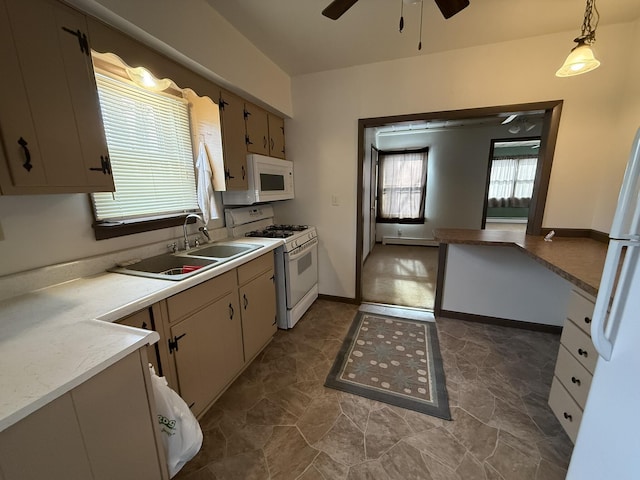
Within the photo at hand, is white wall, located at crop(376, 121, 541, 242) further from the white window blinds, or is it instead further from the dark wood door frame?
the white window blinds

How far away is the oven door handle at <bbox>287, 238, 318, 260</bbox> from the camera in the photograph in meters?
2.45

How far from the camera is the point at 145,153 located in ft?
5.95

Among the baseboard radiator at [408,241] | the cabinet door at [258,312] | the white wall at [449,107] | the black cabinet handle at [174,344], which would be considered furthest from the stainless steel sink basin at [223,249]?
the baseboard radiator at [408,241]

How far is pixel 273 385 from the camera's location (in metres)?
1.87

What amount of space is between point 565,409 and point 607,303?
1109 mm

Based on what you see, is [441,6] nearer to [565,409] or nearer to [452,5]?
[452,5]

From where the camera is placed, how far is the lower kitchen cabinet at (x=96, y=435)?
0.63 meters

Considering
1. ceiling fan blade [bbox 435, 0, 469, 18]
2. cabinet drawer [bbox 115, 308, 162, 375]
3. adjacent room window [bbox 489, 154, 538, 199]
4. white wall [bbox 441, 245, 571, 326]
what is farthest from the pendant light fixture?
adjacent room window [bbox 489, 154, 538, 199]

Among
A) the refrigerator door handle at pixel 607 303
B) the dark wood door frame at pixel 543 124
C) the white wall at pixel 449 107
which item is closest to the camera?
the refrigerator door handle at pixel 607 303

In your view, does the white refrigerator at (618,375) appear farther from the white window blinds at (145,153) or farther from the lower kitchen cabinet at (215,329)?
the white window blinds at (145,153)

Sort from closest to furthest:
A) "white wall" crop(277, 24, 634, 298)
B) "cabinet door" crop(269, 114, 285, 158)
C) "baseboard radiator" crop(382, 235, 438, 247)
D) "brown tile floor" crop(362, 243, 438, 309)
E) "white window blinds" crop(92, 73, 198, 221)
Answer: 1. "white window blinds" crop(92, 73, 198, 221)
2. "white wall" crop(277, 24, 634, 298)
3. "cabinet door" crop(269, 114, 285, 158)
4. "brown tile floor" crop(362, 243, 438, 309)
5. "baseboard radiator" crop(382, 235, 438, 247)

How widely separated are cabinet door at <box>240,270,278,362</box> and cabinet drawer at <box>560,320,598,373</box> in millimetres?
2039

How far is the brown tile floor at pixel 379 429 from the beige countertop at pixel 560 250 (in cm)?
94

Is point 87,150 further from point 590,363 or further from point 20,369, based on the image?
point 590,363
